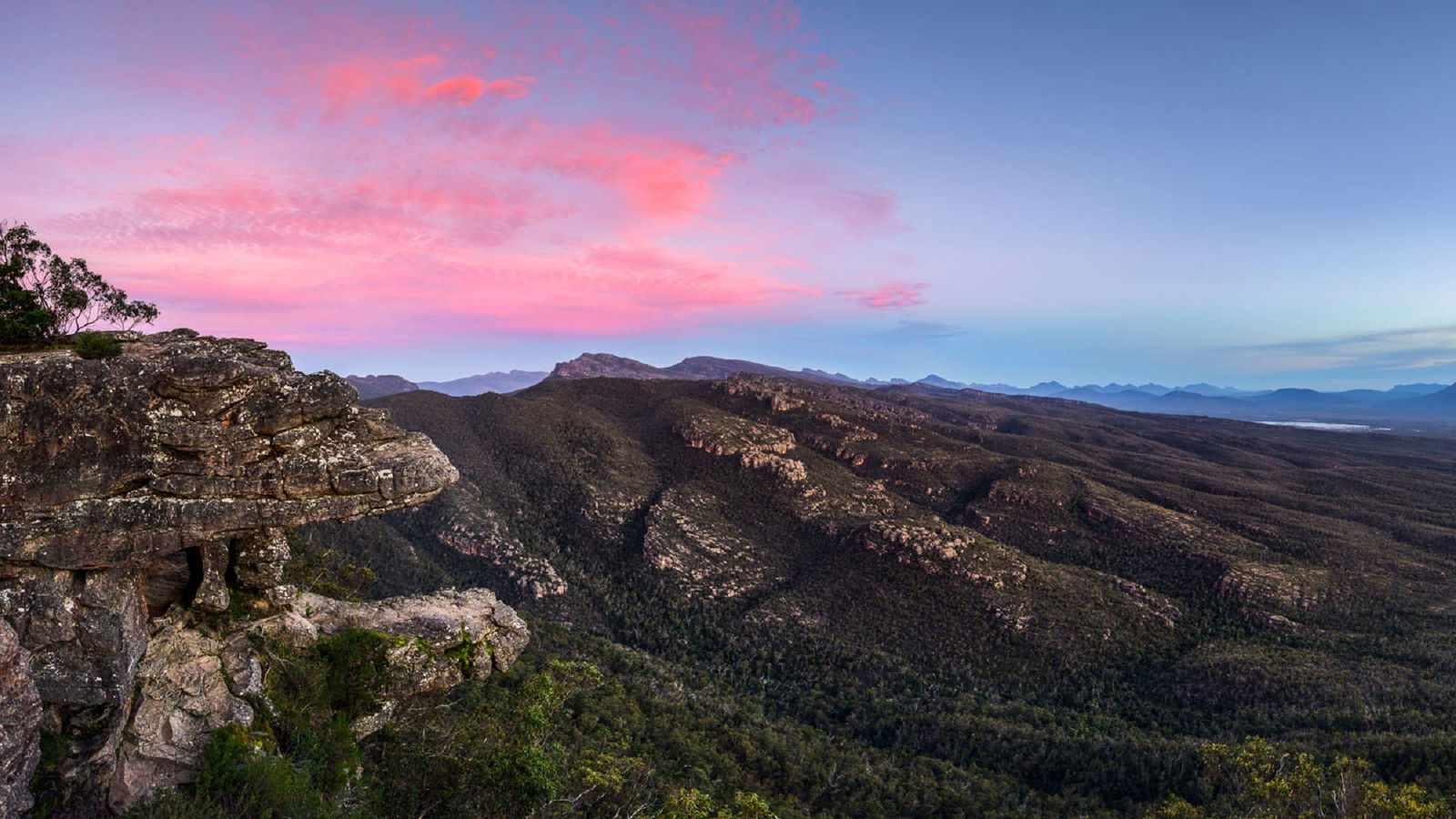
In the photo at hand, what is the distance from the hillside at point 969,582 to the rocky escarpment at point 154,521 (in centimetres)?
3498

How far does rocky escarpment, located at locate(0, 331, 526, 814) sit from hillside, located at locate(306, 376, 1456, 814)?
3498 centimetres

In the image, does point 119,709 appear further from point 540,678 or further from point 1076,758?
point 1076,758

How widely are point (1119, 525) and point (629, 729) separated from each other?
261ft

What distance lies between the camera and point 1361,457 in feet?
539

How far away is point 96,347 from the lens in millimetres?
15383

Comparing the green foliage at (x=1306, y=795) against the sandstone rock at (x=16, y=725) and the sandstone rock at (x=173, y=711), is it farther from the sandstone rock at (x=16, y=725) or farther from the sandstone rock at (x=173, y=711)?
the sandstone rock at (x=16, y=725)

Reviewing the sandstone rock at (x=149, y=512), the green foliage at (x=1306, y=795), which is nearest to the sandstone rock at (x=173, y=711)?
the sandstone rock at (x=149, y=512)

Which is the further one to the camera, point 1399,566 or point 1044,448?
point 1044,448

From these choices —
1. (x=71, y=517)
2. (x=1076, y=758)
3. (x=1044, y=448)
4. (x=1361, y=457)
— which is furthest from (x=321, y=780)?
(x=1361, y=457)

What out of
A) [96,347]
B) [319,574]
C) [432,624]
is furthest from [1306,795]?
[319,574]

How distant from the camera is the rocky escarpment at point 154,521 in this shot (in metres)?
12.5

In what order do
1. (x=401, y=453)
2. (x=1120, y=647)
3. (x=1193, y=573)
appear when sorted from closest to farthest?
(x=401, y=453) → (x=1120, y=647) → (x=1193, y=573)

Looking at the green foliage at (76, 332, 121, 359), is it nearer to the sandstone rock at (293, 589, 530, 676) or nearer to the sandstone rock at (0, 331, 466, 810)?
the sandstone rock at (0, 331, 466, 810)

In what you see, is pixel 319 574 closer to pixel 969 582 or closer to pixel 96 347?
pixel 96 347
